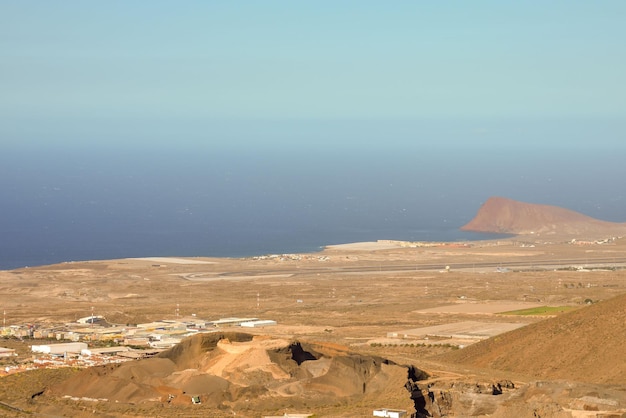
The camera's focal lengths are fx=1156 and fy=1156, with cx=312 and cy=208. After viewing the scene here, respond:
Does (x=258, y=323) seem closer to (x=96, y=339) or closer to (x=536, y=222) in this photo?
(x=96, y=339)

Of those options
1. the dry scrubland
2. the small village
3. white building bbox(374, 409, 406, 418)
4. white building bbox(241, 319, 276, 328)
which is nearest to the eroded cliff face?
the dry scrubland

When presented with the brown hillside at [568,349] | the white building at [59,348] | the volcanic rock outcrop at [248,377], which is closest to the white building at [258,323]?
the white building at [59,348]

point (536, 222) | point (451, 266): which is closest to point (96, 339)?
point (451, 266)

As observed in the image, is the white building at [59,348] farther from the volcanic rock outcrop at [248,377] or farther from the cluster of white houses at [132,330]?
the volcanic rock outcrop at [248,377]

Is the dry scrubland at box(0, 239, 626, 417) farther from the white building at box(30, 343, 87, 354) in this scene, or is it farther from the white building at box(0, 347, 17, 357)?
the white building at box(30, 343, 87, 354)

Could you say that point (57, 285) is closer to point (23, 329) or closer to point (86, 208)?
point (23, 329)
